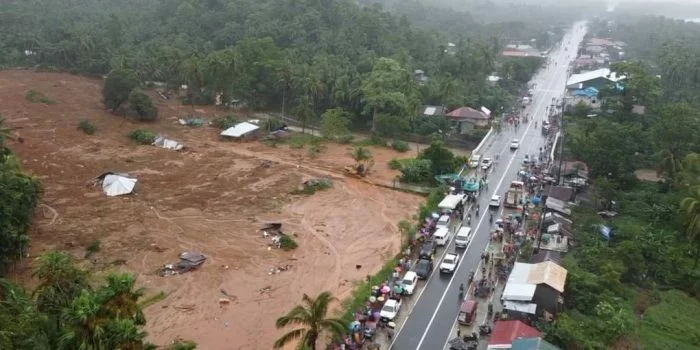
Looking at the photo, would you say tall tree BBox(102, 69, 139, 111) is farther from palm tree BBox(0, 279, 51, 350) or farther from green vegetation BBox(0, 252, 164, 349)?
palm tree BBox(0, 279, 51, 350)

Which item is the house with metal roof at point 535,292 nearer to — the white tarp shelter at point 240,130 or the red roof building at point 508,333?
the red roof building at point 508,333

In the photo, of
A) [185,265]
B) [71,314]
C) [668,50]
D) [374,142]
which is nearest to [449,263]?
[185,265]

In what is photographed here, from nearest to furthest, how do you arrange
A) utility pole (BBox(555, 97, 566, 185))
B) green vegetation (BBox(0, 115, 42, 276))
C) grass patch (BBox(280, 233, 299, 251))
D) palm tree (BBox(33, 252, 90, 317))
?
palm tree (BBox(33, 252, 90, 317))
green vegetation (BBox(0, 115, 42, 276))
grass patch (BBox(280, 233, 299, 251))
utility pole (BBox(555, 97, 566, 185))

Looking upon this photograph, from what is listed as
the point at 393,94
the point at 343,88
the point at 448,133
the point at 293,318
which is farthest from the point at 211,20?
the point at 293,318

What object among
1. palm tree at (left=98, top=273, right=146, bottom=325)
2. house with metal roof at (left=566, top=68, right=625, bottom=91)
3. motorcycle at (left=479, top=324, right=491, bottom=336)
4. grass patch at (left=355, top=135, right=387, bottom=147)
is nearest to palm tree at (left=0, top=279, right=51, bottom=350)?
palm tree at (left=98, top=273, right=146, bottom=325)

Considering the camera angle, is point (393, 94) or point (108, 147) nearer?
point (108, 147)

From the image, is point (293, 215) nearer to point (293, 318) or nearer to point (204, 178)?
point (204, 178)

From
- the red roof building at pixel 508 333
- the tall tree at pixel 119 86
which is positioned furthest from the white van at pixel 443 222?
the tall tree at pixel 119 86

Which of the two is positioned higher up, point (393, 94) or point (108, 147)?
point (393, 94)
